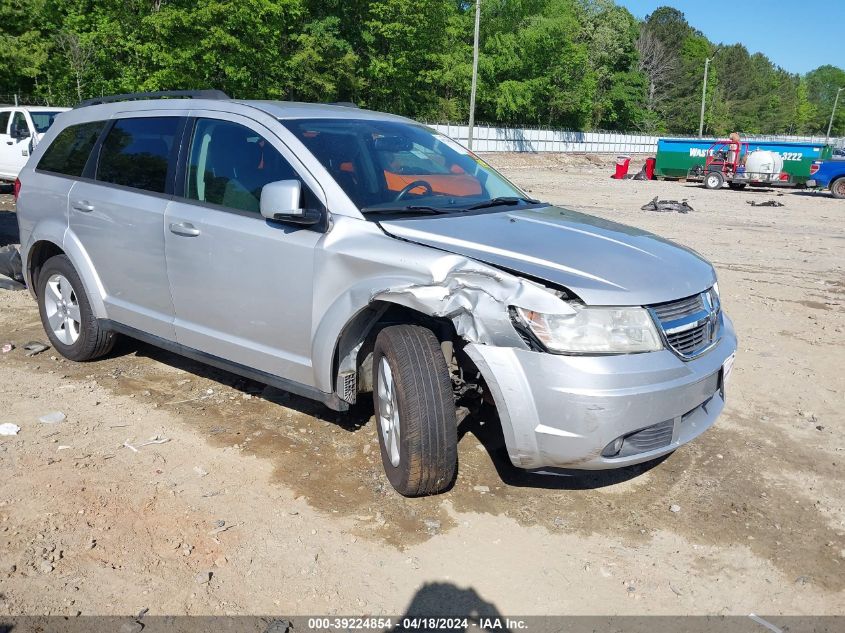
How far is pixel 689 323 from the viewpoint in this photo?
3502mm

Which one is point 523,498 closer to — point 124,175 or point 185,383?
point 185,383

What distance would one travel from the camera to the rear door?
461 centimetres

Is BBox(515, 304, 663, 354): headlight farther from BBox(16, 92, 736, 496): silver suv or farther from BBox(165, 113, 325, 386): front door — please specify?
BBox(165, 113, 325, 386): front door

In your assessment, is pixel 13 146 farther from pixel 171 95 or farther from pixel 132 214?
pixel 132 214

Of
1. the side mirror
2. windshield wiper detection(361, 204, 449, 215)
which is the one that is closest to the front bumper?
windshield wiper detection(361, 204, 449, 215)

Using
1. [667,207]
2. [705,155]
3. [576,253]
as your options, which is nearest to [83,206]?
[576,253]

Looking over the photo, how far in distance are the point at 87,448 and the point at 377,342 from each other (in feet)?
5.98

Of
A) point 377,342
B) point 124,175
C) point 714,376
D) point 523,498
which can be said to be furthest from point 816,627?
point 124,175

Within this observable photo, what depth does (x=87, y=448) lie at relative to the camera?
4188mm

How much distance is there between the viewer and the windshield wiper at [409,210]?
386 centimetres

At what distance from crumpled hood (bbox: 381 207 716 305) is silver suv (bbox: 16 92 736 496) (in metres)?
0.01

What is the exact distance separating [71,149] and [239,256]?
2186mm

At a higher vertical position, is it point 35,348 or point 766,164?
point 766,164

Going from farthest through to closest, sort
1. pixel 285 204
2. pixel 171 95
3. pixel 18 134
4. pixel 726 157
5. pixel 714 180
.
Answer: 1. pixel 714 180
2. pixel 726 157
3. pixel 18 134
4. pixel 171 95
5. pixel 285 204
